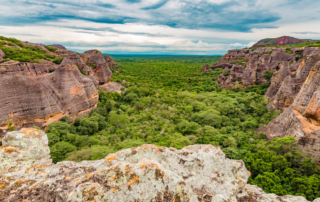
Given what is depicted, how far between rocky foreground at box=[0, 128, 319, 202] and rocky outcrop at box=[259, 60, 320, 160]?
12779mm

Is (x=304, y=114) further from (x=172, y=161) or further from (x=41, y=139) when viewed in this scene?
(x=41, y=139)

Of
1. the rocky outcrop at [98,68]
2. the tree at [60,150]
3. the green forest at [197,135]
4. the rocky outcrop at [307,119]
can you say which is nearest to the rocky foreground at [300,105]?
the rocky outcrop at [307,119]

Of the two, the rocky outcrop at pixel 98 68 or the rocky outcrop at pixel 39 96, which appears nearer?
the rocky outcrop at pixel 39 96

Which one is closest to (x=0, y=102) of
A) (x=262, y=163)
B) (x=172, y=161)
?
(x=172, y=161)

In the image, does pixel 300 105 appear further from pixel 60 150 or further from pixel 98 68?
pixel 98 68

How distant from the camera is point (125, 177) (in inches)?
249

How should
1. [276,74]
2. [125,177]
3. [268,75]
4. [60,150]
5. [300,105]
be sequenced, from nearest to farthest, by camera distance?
[125,177] → [60,150] → [300,105] → [276,74] → [268,75]

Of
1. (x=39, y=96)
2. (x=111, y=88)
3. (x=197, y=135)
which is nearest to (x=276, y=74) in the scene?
(x=197, y=135)

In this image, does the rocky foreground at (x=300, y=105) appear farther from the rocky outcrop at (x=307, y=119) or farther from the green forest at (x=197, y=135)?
the green forest at (x=197, y=135)

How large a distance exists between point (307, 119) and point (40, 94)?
32103 millimetres

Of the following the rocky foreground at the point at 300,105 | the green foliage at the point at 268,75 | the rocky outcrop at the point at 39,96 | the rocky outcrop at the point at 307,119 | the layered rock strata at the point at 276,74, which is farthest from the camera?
the green foliage at the point at 268,75

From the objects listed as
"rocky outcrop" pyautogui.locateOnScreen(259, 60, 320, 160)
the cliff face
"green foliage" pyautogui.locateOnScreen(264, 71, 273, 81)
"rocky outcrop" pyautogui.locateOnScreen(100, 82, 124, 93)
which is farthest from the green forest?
"green foliage" pyautogui.locateOnScreen(264, 71, 273, 81)

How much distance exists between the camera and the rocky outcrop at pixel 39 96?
1777 centimetres

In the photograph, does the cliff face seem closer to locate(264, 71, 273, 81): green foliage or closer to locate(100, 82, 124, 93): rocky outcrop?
locate(100, 82, 124, 93): rocky outcrop
